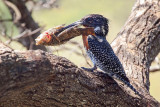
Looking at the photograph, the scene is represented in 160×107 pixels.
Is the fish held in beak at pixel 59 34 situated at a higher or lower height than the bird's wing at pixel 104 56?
higher

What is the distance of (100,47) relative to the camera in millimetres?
3121

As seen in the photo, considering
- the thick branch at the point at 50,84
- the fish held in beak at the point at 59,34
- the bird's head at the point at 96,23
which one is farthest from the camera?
the bird's head at the point at 96,23

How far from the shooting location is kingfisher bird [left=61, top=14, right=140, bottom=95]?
2989 millimetres

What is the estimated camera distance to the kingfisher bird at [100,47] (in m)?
2.99

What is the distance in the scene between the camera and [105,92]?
101 inches

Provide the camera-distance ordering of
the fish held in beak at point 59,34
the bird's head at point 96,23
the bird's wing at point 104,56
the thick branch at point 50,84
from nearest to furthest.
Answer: the thick branch at point 50,84, the fish held in beak at point 59,34, the bird's wing at point 104,56, the bird's head at point 96,23

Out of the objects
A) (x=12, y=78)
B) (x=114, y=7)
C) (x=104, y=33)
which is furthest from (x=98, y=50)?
(x=114, y=7)

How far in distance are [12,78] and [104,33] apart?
1.52m

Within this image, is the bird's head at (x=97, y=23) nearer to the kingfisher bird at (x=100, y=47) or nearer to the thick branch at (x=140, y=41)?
the kingfisher bird at (x=100, y=47)

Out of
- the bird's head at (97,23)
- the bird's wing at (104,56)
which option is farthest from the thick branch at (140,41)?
the bird's head at (97,23)

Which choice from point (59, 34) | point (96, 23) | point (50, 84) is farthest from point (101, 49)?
point (50, 84)

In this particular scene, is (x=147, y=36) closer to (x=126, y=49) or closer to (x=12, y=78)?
(x=126, y=49)

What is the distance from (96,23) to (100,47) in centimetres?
25

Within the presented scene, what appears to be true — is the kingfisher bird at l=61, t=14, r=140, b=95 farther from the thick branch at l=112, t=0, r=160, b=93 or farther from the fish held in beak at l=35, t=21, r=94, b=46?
the thick branch at l=112, t=0, r=160, b=93
